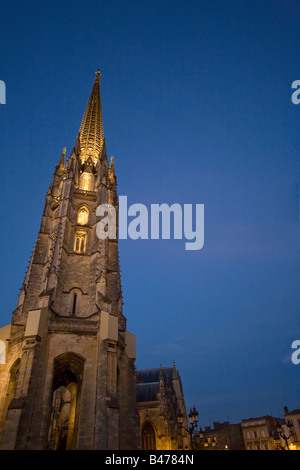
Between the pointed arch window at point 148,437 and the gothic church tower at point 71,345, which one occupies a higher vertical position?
the gothic church tower at point 71,345

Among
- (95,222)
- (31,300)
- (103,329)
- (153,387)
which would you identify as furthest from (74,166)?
(153,387)

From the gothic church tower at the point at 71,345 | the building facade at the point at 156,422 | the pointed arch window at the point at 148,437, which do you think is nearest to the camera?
the gothic church tower at the point at 71,345

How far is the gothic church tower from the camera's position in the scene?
17.2 meters

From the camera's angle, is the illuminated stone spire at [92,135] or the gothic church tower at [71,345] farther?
the illuminated stone spire at [92,135]

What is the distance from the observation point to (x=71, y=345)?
789 inches

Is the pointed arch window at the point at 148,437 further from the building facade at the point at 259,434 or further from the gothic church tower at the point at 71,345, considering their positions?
the building facade at the point at 259,434

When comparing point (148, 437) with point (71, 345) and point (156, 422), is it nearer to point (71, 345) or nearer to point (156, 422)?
point (156, 422)

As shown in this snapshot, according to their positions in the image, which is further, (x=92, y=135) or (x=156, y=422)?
(x=92, y=135)

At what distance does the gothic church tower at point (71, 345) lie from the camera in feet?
56.5

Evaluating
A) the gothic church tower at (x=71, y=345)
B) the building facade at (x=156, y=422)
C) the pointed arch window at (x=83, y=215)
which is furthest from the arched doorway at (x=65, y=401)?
the pointed arch window at (x=83, y=215)

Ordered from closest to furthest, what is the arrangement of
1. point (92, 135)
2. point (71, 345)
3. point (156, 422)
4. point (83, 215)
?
point (71, 345) → point (83, 215) → point (156, 422) → point (92, 135)

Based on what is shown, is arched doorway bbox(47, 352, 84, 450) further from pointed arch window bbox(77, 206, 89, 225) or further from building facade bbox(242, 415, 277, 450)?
building facade bbox(242, 415, 277, 450)

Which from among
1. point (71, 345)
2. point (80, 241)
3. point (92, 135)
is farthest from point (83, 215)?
point (92, 135)

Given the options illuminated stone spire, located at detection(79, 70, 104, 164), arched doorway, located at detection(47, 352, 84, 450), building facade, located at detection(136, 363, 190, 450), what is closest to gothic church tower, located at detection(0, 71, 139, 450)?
arched doorway, located at detection(47, 352, 84, 450)
